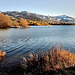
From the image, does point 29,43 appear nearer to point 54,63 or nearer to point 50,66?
point 54,63

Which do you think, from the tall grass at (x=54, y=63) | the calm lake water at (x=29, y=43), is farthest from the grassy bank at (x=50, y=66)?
the calm lake water at (x=29, y=43)

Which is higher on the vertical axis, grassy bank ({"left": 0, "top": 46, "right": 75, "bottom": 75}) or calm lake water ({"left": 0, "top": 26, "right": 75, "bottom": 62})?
grassy bank ({"left": 0, "top": 46, "right": 75, "bottom": 75})

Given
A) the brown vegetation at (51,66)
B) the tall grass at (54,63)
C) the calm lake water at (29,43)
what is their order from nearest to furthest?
the brown vegetation at (51,66)
the tall grass at (54,63)
the calm lake water at (29,43)

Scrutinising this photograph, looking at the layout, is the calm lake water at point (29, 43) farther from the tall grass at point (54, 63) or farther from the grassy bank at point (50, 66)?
the tall grass at point (54, 63)

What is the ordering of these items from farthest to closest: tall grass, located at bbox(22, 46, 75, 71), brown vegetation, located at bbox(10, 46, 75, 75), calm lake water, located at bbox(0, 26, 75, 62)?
calm lake water, located at bbox(0, 26, 75, 62) < tall grass, located at bbox(22, 46, 75, 71) < brown vegetation, located at bbox(10, 46, 75, 75)

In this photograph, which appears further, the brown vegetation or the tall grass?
the tall grass

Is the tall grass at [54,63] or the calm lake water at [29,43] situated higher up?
the tall grass at [54,63]

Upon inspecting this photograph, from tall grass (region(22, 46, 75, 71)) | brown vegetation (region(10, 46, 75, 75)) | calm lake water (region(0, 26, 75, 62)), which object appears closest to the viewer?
brown vegetation (region(10, 46, 75, 75))

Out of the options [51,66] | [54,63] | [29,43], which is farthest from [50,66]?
[29,43]

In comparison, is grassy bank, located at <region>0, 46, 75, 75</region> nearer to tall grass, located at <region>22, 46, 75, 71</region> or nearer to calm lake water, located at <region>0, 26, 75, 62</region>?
tall grass, located at <region>22, 46, 75, 71</region>

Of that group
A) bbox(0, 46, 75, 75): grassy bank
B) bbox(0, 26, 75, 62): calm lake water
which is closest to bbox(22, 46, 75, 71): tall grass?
bbox(0, 46, 75, 75): grassy bank

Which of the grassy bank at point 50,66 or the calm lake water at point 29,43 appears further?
the calm lake water at point 29,43

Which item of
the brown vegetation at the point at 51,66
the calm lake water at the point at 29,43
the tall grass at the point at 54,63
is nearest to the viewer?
the brown vegetation at the point at 51,66

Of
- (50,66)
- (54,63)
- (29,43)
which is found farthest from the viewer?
(29,43)
